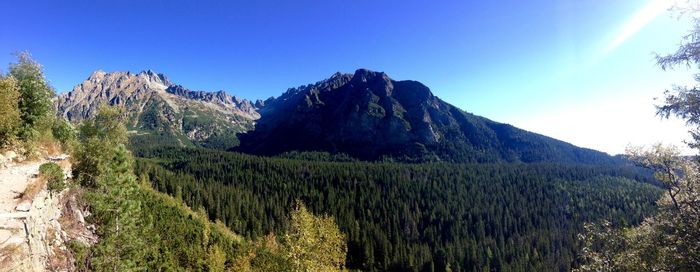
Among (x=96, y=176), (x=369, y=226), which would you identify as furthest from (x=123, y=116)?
(x=369, y=226)

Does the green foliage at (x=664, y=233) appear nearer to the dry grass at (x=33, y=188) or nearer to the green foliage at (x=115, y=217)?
the dry grass at (x=33, y=188)

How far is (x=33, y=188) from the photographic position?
790 inches

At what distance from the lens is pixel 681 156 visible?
49.9 ft

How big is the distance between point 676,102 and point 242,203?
180 metres

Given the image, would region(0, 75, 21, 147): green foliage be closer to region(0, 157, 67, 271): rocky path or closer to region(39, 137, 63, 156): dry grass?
region(0, 157, 67, 271): rocky path

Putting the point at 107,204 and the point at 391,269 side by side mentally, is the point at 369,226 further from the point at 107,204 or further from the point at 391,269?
the point at 107,204

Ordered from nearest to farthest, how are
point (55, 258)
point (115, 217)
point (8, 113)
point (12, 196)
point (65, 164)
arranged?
point (12, 196)
point (55, 258)
point (8, 113)
point (65, 164)
point (115, 217)

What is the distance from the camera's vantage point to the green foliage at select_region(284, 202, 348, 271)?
2830cm

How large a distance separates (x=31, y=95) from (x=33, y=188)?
11997mm

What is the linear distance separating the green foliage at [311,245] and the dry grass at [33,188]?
1608 cm

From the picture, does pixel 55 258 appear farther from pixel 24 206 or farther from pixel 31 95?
pixel 31 95

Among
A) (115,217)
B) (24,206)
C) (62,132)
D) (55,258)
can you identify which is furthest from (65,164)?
(62,132)

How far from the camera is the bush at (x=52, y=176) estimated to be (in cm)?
2184

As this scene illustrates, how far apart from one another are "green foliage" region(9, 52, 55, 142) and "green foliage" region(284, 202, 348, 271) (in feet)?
66.2
